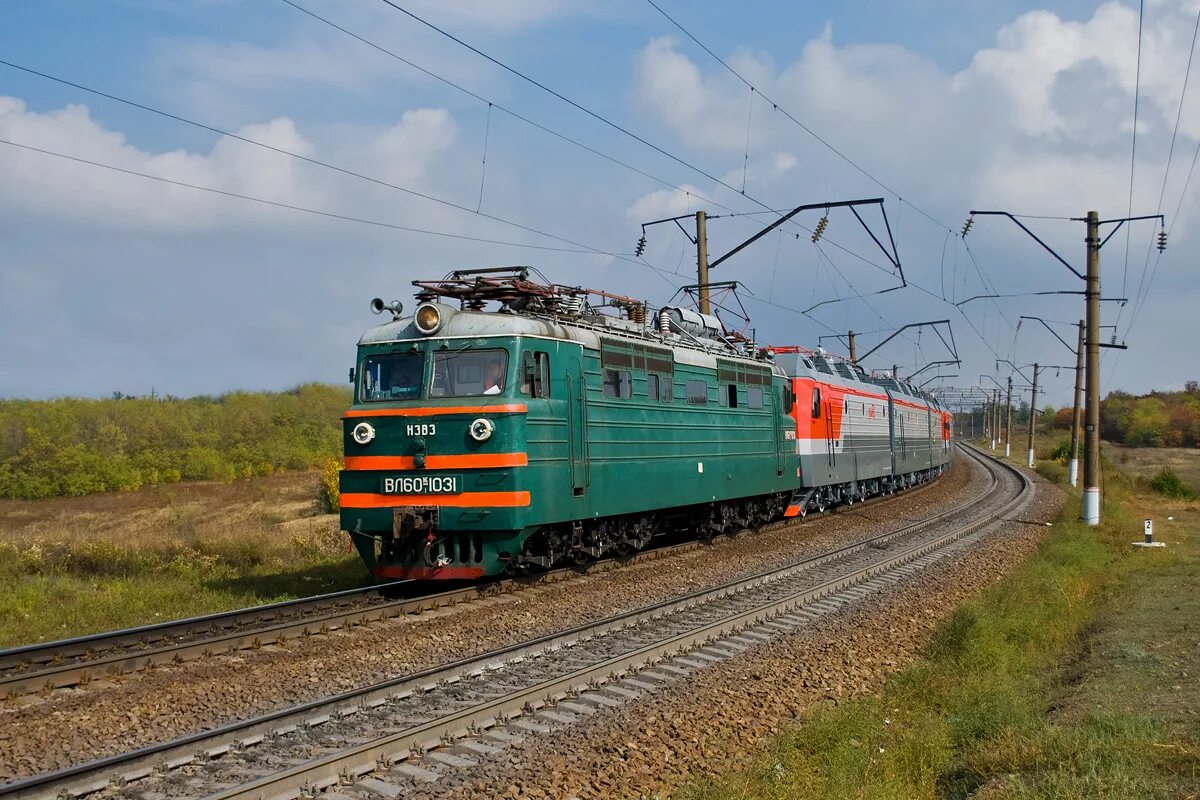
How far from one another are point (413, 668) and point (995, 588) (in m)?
8.94

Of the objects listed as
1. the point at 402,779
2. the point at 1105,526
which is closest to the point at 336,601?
the point at 402,779

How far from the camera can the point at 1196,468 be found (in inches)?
2719

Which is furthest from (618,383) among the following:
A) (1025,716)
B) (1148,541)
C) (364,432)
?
(1148,541)

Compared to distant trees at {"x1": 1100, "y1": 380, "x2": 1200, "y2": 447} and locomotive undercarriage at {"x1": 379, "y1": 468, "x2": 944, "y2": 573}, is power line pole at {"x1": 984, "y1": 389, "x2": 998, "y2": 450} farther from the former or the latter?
locomotive undercarriage at {"x1": 379, "y1": 468, "x2": 944, "y2": 573}

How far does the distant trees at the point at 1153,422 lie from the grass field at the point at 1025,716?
90.9 meters

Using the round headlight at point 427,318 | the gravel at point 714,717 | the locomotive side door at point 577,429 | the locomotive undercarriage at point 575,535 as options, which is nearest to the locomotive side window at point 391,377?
the round headlight at point 427,318

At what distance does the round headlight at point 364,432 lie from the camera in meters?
12.9

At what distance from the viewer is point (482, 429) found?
12.3 metres

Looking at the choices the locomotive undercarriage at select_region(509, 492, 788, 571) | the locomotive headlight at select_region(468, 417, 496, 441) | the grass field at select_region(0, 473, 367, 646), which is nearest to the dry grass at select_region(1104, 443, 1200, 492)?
the locomotive undercarriage at select_region(509, 492, 788, 571)

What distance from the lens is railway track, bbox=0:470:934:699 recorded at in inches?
339

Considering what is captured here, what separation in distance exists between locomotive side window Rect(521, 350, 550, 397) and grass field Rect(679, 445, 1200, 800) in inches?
225

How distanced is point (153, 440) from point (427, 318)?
141 feet

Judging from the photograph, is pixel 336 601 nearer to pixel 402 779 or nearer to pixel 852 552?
pixel 402 779

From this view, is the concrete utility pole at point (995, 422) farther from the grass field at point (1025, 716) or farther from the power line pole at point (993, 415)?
the grass field at point (1025, 716)
